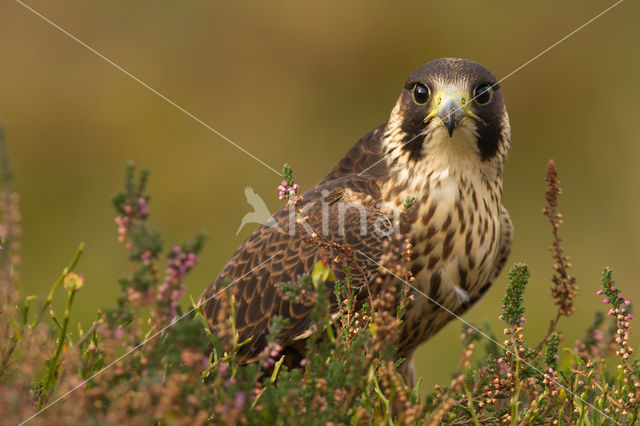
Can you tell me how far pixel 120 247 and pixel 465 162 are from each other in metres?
4.56

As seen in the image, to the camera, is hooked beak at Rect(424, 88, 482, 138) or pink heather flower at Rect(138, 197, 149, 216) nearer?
pink heather flower at Rect(138, 197, 149, 216)

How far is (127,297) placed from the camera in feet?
5.22

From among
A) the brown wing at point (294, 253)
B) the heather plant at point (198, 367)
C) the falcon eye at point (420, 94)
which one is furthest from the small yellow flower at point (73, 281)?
the falcon eye at point (420, 94)

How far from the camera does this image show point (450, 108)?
288cm

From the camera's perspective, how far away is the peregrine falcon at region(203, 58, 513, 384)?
9.38 feet

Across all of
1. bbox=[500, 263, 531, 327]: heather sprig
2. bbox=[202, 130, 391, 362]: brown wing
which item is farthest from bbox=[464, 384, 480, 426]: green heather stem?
bbox=[202, 130, 391, 362]: brown wing

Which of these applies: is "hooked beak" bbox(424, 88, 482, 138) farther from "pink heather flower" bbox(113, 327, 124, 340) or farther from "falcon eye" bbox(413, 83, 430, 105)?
"pink heather flower" bbox(113, 327, 124, 340)

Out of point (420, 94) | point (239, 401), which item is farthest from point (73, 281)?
point (420, 94)

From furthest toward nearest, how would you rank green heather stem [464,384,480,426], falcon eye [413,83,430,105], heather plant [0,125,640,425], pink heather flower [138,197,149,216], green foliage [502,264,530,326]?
falcon eye [413,83,430,105] < green foliage [502,264,530,326] < green heather stem [464,384,480,426] < pink heather flower [138,197,149,216] < heather plant [0,125,640,425]

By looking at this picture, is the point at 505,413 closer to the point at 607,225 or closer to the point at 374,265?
the point at 374,265

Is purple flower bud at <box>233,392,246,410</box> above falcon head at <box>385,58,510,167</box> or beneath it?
beneath

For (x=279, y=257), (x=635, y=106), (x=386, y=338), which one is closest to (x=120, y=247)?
(x=279, y=257)

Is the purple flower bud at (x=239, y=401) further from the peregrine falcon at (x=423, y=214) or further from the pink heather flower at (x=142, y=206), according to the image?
the peregrine falcon at (x=423, y=214)

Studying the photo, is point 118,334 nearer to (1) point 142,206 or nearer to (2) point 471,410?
(1) point 142,206
